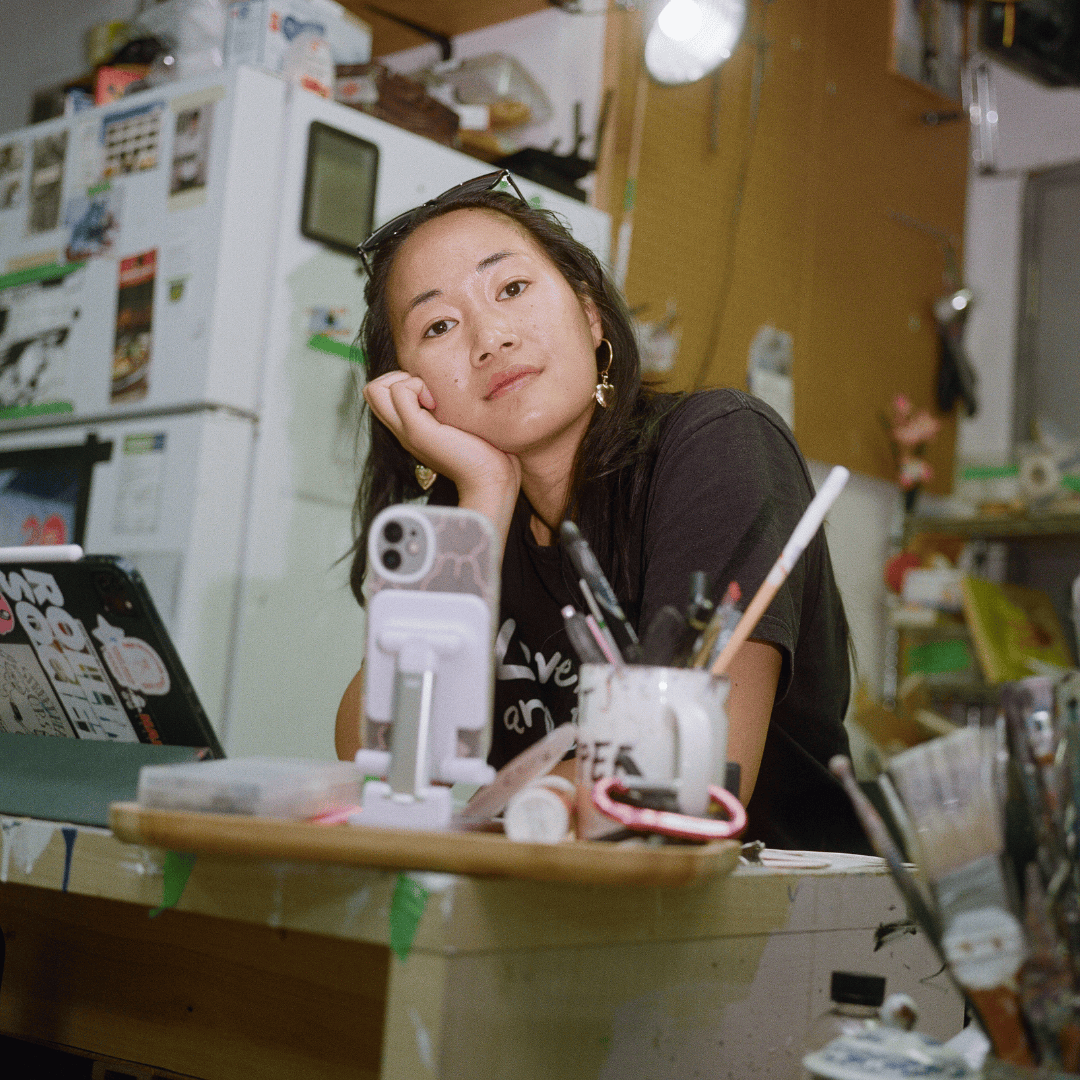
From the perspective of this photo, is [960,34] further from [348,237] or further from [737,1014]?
[737,1014]

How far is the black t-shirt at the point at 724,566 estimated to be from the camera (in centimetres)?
97

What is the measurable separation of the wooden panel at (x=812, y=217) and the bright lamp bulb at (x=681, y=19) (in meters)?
0.12

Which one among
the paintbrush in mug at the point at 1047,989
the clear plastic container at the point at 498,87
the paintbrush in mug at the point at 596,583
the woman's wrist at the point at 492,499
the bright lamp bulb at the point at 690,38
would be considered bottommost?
the paintbrush in mug at the point at 1047,989

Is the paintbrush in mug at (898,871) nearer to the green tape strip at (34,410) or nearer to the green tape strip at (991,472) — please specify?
the green tape strip at (34,410)

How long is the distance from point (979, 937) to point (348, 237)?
1783mm

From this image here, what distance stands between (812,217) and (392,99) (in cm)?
120

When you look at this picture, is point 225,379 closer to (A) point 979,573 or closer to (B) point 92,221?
(B) point 92,221

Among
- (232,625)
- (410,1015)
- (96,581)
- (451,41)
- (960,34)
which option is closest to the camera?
(410,1015)

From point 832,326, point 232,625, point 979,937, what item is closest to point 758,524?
point 979,937

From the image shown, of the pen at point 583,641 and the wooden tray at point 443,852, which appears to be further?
the pen at point 583,641

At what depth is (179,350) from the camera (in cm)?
195

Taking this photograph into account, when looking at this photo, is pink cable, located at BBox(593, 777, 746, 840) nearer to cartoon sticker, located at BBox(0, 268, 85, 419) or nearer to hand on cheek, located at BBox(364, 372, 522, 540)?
hand on cheek, located at BBox(364, 372, 522, 540)

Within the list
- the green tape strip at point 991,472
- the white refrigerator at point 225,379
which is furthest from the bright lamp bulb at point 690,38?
the green tape strip at point 991,472

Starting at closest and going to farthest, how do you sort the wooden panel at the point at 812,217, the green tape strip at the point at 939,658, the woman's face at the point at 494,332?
1. the woman's face at the point at 494,332
2. the wooden panel at the point at 812,217
3. the green tape strip at the point at 939,658
